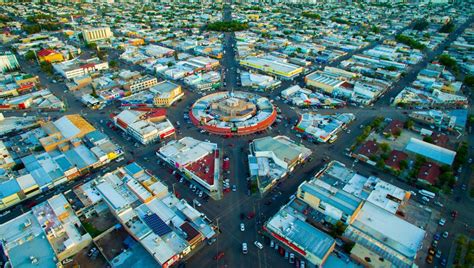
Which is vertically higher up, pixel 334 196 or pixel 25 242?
pixel 334 196

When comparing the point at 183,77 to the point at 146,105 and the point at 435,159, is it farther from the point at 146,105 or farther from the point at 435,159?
the point at 435,159

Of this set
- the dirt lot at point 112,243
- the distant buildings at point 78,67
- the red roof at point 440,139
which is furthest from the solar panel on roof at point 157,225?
the distant buildings at point 78,67

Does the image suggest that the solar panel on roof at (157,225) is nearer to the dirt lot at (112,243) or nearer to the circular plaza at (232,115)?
the dirt lot at (112,243)

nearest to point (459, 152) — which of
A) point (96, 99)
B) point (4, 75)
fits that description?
point (96, 99)

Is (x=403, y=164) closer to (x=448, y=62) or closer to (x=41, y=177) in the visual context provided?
(x=41, y=177)

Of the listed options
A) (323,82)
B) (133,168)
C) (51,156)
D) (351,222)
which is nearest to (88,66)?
A: (51,156)

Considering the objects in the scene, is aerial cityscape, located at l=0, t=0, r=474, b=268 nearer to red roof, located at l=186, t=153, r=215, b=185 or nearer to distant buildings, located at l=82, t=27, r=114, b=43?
red roof, located at l=186, t=153, r=215, b=185

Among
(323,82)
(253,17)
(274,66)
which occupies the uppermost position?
(253,17)
